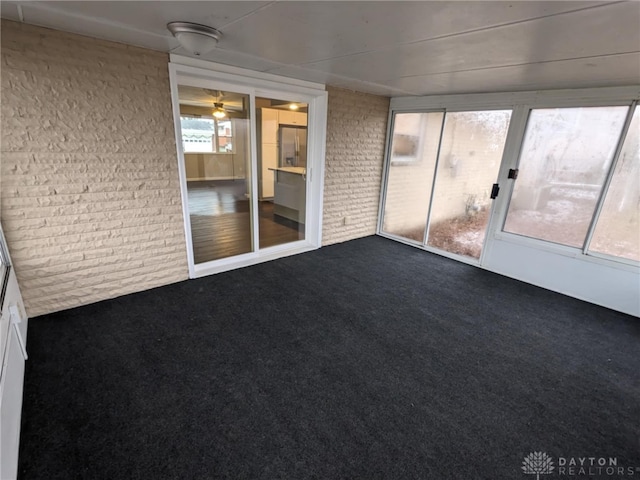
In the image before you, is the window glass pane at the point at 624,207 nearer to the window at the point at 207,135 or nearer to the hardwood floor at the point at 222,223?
the hardwood floor at the point at 222,223

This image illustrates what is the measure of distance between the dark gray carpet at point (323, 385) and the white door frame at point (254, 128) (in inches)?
30.2

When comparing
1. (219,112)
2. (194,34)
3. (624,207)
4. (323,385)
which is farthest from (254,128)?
(624,207)

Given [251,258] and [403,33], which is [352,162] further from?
[403,33]

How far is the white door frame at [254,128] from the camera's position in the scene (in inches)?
114

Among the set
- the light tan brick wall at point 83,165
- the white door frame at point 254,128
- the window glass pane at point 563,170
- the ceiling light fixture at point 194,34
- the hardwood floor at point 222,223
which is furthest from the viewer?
the hardwood floor at point 222,223

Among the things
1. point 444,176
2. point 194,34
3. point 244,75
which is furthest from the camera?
point 444,176

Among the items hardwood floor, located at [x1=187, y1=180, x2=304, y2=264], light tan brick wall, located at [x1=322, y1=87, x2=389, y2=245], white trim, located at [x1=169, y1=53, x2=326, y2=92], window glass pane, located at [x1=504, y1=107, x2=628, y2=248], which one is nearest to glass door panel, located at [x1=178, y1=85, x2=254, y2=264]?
hardwood floor, located at [x1=187, y1=180, x2=304, y2=264]

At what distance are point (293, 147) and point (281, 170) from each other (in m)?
0.44

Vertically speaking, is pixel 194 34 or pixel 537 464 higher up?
pixel 194 34

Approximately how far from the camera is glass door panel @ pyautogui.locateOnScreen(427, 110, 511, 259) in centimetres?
380

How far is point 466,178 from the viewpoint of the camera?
4121mm

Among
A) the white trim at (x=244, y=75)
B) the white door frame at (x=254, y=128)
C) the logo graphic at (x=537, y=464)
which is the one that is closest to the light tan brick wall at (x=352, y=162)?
the white door frame at (x=254, y=128)

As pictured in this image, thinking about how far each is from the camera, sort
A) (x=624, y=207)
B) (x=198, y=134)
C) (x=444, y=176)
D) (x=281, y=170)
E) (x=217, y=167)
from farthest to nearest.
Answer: (x=281, y=170) < (x=444, y=176) < (x=217, y=167) < (x=198, y=134) < (x=624, y=207)

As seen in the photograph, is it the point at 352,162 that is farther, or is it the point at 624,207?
the point at 352,162
